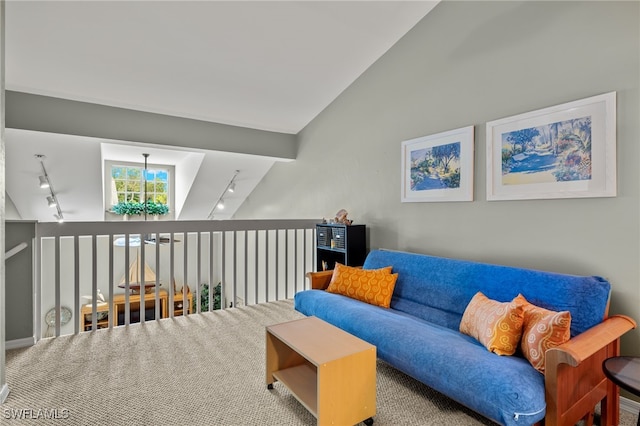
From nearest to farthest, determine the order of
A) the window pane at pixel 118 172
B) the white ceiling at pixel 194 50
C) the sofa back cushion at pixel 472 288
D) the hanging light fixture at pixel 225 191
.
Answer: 1. the sofa back cushion at pixel 472 288
2. the white ceiling at pixel 194 50
3. the hanging light fixture at pixel 225 191
4. the window pane at pixel 118 172

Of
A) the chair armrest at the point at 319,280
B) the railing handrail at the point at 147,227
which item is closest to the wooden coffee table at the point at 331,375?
the chair armrest at the point at 319,280

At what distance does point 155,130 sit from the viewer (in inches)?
157

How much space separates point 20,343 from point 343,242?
289 cm

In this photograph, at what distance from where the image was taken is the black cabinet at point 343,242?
11.8 ft

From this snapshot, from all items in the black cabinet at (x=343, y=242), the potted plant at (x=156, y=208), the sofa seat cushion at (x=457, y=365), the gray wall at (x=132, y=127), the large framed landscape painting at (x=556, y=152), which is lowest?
the sofa seat cushion at (x=457, y=365)

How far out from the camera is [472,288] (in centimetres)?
228

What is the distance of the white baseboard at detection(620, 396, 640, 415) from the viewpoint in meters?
1.84

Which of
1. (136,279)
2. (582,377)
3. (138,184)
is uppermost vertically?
(138,184)

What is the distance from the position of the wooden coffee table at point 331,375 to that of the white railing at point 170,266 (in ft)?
6.05

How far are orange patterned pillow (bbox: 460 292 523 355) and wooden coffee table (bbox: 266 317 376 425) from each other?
65 cm

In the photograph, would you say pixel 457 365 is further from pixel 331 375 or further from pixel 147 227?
pixel 147 227

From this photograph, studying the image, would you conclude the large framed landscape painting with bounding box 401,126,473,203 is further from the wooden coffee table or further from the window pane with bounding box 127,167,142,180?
the window pane with bounding box 127,167,142,180

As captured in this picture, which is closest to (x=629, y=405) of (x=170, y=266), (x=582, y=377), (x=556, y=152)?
(x=582, y=377)

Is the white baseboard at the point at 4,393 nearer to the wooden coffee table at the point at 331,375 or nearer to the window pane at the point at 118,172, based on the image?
the wooden coffee table at the point at 331,375
